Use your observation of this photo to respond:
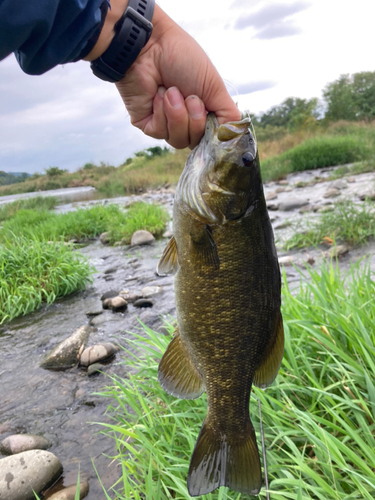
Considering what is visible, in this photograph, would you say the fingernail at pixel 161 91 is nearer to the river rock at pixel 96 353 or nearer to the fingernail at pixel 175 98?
the fingernail at pixel 175 98

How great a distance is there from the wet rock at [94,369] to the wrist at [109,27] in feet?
10.7

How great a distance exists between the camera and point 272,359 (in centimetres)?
173

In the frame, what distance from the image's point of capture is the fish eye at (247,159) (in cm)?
173

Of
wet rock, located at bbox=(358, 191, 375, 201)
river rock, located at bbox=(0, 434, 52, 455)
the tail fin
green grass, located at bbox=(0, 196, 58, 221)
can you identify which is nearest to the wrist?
the tail fin

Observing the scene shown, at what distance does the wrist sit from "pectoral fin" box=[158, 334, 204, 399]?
4.83 ft

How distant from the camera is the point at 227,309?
1.68m

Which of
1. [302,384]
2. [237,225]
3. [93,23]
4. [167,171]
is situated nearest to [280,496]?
[302,384]

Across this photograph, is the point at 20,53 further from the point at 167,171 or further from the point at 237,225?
the point at 167,171

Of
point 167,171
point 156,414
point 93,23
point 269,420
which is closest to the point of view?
point 93,23

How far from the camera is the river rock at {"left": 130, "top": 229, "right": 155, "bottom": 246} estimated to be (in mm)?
9414

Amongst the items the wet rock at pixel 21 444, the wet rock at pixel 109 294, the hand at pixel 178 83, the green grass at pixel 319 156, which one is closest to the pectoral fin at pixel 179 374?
the hand at pixel 178 83

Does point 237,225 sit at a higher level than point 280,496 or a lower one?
higher

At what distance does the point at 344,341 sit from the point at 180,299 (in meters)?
1.29

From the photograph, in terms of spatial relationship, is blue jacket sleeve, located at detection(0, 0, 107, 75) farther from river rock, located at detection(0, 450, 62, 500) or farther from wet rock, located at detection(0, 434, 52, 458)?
wet rock, located at detection(0, 434, 52, 458)
